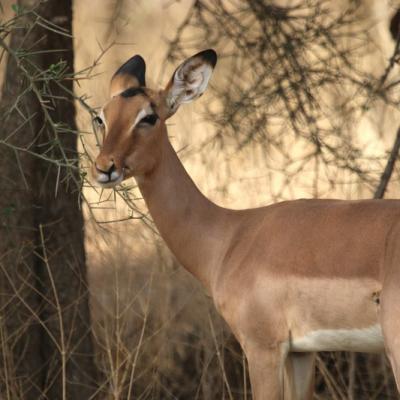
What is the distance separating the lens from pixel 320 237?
423 cm

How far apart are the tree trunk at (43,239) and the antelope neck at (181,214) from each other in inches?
48.1

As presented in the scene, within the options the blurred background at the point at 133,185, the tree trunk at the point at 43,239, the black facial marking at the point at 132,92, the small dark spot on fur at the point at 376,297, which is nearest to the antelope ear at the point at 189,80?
the black facial marking at the point at 132,92

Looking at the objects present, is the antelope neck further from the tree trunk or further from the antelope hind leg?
the tree trunk

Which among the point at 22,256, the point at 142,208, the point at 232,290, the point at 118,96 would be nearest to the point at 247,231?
the point at 232,290

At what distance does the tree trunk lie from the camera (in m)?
5.96

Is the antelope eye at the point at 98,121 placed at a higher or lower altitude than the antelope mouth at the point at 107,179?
higher

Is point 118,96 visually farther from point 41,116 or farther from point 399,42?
point 399,42

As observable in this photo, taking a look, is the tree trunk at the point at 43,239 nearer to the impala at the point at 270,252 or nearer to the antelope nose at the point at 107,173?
the impala at the point at 270,252

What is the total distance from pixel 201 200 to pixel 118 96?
617 millimetres

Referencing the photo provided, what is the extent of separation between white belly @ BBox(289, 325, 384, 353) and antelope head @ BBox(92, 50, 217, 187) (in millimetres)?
1030

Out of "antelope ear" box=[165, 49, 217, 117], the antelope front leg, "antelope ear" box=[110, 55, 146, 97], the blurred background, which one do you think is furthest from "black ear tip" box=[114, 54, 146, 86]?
the antelope front leg

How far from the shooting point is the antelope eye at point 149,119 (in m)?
4.64

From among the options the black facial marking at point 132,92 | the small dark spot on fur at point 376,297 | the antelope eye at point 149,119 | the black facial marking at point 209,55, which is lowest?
the small dark spot on fur at point 376,297

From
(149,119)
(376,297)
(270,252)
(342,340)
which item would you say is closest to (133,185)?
(149,119)
